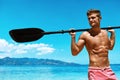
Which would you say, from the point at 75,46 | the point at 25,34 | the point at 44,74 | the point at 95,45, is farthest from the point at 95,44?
the point at 44,74

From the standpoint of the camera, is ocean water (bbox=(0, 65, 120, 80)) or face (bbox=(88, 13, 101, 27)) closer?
face (bbox=(88, 13, 101, 27))

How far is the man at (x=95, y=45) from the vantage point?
4.64 metres

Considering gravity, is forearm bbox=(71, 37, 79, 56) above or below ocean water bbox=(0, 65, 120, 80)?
below

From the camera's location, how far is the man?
4.64m

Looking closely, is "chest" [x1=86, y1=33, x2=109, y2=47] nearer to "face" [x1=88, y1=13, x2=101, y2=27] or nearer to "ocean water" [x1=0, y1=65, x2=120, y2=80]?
"face" [x1=88, y1=13, x2=101, y2=27]

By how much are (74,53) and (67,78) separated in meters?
12.3

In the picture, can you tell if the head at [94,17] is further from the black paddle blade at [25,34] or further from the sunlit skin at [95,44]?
the black paddle blade at [25,34]

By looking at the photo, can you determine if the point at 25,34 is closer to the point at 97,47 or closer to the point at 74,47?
the point at 74,47

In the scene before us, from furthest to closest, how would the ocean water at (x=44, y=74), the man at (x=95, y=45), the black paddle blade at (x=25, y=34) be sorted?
the ocean water at (x=44, y=74) < the black paddle blade at (x=25, y=34) < the man at (x=95, y=45)

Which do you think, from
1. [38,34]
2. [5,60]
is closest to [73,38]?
[38,34]

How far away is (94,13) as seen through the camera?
471 cm

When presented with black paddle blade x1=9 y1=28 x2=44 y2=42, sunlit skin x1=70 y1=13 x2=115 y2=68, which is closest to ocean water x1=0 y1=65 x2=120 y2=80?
black paddle blade x1=9 y1=28 x2=44 y2=42

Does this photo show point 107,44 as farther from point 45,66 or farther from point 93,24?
point 45,66

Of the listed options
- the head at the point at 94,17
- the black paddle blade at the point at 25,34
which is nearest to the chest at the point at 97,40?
the head at the point at 94,17
